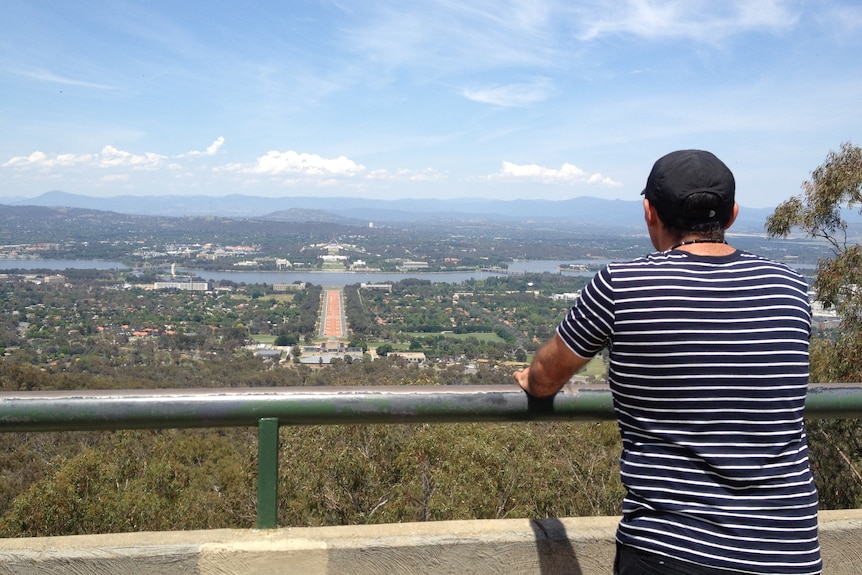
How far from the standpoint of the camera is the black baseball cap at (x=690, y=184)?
5.40 ft

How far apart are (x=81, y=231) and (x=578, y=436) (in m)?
89.0

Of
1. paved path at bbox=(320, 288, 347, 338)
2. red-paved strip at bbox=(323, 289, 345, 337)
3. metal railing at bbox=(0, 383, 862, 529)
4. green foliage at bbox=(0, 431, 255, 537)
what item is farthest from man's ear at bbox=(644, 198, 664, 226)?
red-paved strip at bbox=(323, 289, 345, 337)

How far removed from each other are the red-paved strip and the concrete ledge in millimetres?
34398

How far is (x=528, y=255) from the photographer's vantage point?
6644cm

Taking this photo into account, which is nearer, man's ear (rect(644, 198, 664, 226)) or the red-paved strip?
man's ear (rect(644, 198, 664, 226))

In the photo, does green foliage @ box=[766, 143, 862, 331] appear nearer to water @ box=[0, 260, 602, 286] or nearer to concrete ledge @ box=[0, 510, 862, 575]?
concrete ledge @ box=[0, 510, 862, 575]

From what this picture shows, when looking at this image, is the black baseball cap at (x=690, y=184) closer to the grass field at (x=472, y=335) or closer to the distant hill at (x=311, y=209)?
the grass field at (x=472, y=335)

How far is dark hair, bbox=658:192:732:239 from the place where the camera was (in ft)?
5.42

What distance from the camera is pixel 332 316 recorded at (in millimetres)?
42219

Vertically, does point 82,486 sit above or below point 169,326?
above

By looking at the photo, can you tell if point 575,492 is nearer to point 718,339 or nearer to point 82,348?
point 718,339

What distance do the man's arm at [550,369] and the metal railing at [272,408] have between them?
→ 0.24 feet

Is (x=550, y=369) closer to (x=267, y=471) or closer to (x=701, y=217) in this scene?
(x=701, y=217)

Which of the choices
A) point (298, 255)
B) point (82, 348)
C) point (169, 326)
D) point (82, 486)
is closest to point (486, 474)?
point (82, 486)
